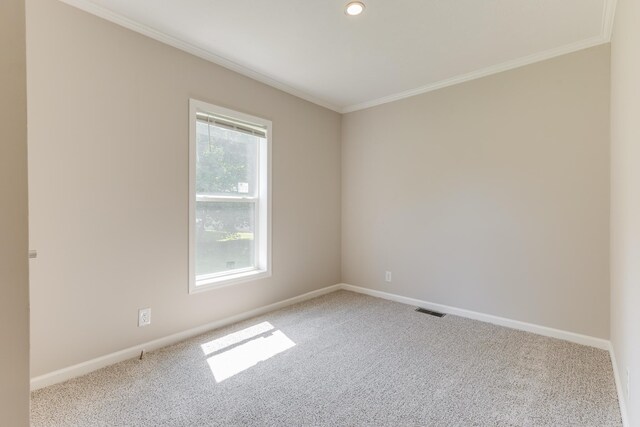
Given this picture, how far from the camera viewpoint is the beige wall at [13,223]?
2.22ft

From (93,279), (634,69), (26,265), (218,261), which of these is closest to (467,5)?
(634,69)

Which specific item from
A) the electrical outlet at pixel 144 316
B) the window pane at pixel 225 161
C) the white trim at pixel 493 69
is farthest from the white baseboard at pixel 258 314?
the white trim at pixel 493 69

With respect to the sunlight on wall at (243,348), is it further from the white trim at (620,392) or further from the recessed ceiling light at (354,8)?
the recessed ceiling light at (354,8)

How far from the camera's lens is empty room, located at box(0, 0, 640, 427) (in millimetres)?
1874

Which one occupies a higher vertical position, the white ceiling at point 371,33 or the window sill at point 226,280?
the white ceiling at point 371,33

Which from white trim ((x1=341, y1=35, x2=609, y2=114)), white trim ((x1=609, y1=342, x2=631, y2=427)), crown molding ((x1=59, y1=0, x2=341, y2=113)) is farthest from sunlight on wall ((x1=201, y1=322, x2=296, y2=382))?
white trim ((x1=341, y1=35, x2=609, y2=114))

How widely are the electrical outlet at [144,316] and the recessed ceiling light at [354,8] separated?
2651 millimetres

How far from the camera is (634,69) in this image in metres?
1.48

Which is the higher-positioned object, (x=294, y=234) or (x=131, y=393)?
(x=294, y=234)

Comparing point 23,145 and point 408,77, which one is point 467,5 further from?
point 23,145

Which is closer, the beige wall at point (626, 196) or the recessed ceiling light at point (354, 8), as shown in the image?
the beige wall at point (626, 196)

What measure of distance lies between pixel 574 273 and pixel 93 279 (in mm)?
3722

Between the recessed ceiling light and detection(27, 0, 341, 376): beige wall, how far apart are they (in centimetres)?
134

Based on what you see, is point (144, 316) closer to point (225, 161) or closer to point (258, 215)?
point (258, 215)
